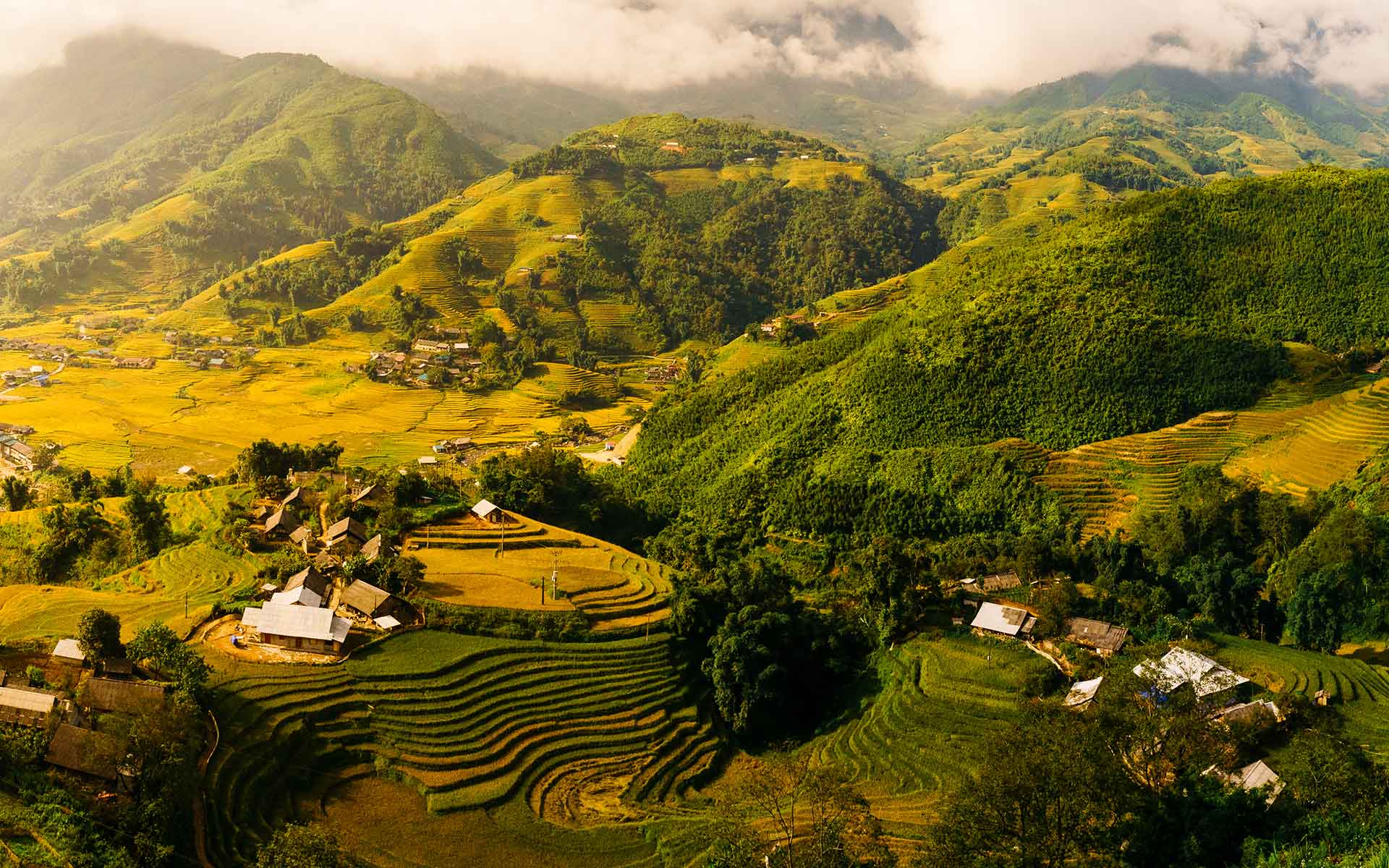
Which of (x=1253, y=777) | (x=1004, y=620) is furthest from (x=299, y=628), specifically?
(x=1253, y=777)

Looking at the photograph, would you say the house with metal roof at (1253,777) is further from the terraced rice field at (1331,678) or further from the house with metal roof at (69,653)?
the house with metal roof at (69,653)

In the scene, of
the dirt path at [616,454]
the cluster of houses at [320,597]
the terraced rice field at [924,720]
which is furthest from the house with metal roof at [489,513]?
the dirt path at [616,454]

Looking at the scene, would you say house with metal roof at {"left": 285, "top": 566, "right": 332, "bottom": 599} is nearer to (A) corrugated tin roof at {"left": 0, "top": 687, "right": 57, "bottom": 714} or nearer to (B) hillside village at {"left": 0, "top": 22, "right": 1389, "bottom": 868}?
(B) hillside village at {"left": 0, "top": 22, "right": 1389, "bottom": 868}

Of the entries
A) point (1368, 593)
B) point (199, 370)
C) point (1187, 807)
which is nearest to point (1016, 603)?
point (1368, 593)

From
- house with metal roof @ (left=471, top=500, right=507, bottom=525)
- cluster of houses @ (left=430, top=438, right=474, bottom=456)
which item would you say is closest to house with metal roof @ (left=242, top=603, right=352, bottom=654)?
house with metal roof @ (left=471, top=500, right=507, bottom=525)

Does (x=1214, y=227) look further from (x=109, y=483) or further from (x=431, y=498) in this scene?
(x=109, y=483)

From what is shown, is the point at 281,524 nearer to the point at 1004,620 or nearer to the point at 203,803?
the point at 203,803
